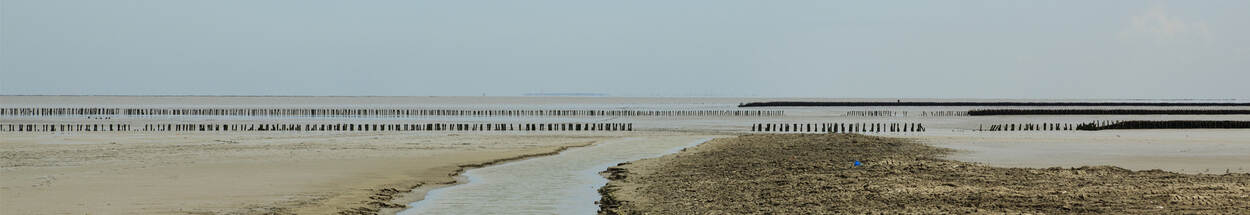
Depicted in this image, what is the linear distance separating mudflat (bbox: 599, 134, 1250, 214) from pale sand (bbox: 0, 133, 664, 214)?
4504 millimetres

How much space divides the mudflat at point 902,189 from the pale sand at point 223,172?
4504 millimetres

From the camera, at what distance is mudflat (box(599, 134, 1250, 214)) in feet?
47.6

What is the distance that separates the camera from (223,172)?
2462 centimetres

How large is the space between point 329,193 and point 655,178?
632 cm

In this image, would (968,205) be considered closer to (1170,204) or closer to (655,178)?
(1170,204)

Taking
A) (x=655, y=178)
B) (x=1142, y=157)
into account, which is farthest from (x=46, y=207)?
(x=1142, y=157)

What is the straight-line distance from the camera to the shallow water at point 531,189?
698 inches

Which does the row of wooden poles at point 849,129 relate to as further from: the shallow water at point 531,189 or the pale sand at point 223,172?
the shallow water at point 531,189

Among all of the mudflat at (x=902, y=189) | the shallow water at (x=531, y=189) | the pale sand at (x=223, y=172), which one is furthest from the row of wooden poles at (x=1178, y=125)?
the mudflat at (x=902, y=189)

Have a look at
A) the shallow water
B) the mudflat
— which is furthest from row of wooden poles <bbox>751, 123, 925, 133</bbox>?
the mudflat

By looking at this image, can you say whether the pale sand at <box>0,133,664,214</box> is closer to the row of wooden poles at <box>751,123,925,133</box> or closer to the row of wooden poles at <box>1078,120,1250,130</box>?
the row of wooden poles at <box>751,123,925,133</box>

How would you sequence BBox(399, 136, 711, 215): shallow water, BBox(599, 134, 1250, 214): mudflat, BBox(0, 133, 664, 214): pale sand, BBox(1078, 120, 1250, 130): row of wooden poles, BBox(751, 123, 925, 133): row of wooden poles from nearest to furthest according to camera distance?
BBox(599, 134, 1250, 214): mudflat, BBox(0, 133, 664, 214): pale sand, BBox(399, 136, 711, 215): shallow water, BBox(751, 123, 925, 133): row of wooden poles, BBox(1078, 120, 1250, 130): row of wooden poles

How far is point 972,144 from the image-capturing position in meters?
38.6

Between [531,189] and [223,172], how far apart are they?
7627mm
